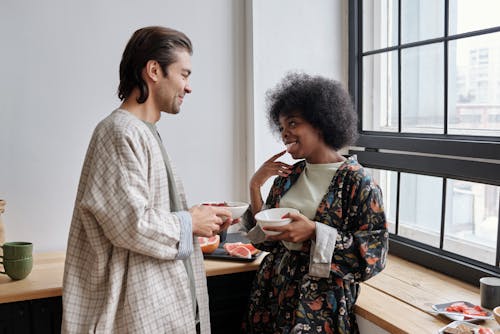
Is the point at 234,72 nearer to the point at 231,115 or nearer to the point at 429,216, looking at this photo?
the point at 231,115

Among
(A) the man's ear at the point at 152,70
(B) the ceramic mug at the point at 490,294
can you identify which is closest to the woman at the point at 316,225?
(B) the ceramic mug at the point at 490,294

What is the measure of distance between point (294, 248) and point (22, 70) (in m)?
1.34

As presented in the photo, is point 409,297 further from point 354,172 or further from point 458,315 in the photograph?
point 354,172

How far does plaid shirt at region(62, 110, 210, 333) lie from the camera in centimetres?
143

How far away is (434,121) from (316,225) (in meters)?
0.91

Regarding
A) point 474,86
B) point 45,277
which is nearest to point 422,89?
point 474,86

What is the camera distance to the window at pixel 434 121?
6.59 feet

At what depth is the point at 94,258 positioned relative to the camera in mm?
1526

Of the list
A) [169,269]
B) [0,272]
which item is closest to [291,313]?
[169,269]

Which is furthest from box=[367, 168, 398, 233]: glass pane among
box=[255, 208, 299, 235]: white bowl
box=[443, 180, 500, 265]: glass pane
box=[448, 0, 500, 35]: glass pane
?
box=[255, 208, 299, 235]: white bowl

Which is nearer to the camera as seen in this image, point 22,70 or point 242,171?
point 22,70

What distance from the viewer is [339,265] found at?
1.66 metres

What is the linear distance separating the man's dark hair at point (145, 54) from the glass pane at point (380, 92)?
127 cm

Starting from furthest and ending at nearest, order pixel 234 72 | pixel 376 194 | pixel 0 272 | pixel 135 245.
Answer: pixel 234 72 < pixel 0 272 < pixel 376 194 < pixel 135 245
